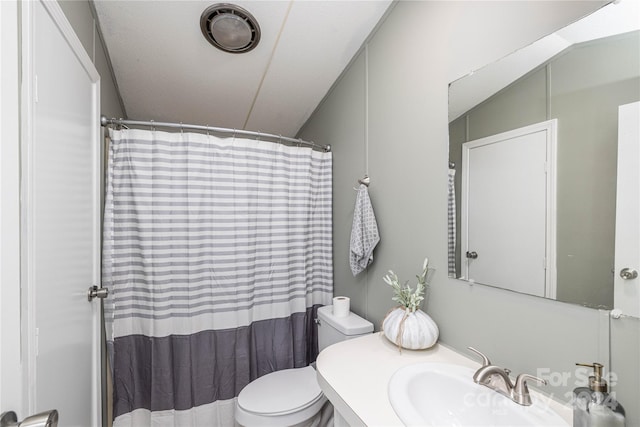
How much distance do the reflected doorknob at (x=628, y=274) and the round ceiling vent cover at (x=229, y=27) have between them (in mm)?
1778

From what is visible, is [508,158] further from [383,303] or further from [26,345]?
[26,345]

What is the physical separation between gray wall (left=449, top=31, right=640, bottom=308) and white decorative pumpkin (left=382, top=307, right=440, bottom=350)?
0.45 meters

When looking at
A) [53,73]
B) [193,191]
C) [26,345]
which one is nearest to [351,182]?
[193,191]

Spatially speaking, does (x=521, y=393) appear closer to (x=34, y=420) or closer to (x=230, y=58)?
(x=34, y=420)

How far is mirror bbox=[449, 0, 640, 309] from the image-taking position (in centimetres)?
70

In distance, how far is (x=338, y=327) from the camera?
155 cm

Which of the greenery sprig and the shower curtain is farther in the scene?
the shower curtain

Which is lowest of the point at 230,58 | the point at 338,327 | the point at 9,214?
the point at 338,327

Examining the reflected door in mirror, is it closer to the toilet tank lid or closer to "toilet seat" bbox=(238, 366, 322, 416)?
the toilet tank lid

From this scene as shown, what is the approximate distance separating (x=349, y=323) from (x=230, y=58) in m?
1.74

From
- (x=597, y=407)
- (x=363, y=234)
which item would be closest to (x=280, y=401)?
(x=363, y=234)

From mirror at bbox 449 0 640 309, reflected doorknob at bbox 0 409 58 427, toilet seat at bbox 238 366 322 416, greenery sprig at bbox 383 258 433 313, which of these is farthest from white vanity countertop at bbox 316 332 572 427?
reflected doorknob at bbox 0 409 58 427

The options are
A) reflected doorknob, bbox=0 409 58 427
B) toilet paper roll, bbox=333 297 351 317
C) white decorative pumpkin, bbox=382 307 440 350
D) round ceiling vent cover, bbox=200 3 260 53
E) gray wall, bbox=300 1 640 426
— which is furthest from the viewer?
toilet paper roll, bbox=333 297 351 317

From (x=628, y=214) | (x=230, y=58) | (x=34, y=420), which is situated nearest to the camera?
(x=34, y=420)
